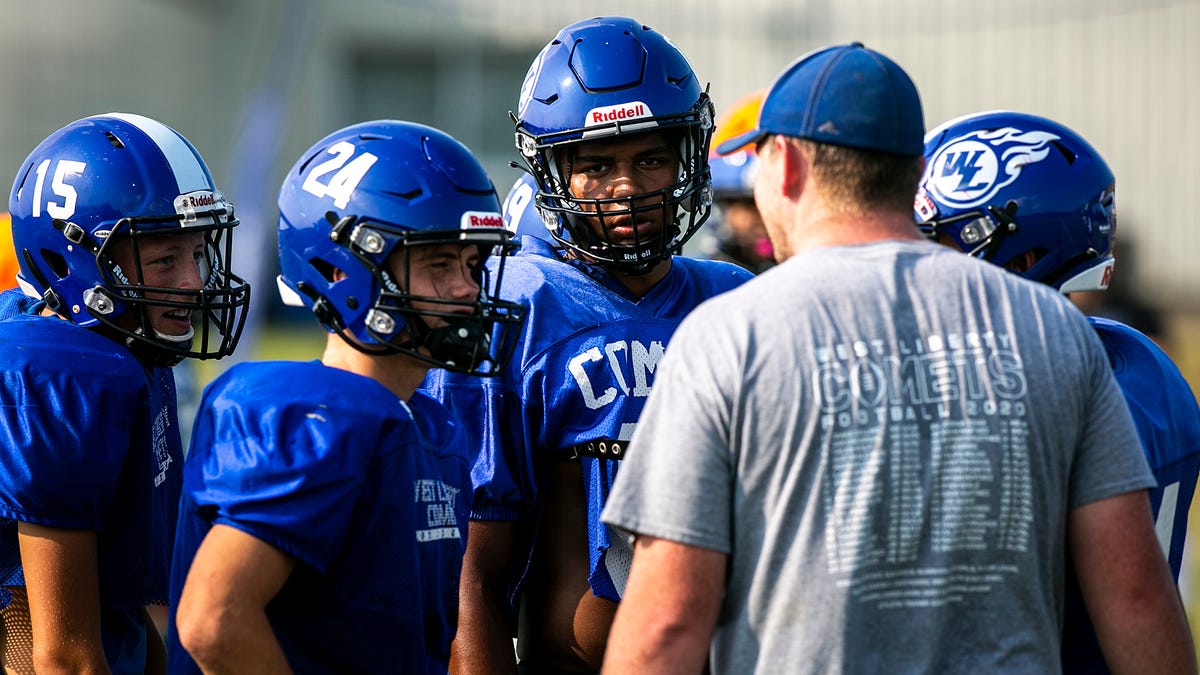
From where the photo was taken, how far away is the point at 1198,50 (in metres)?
23.8

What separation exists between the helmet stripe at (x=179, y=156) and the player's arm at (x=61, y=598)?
36.0 inches

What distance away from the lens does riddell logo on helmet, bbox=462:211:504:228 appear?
2.80 meters

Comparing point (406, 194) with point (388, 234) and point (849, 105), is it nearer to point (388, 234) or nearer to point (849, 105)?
point (388, 234)

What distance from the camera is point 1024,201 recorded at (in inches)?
125

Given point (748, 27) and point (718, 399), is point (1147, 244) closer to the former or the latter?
point (748, 27)

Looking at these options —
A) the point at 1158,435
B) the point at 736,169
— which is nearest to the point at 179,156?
the point at 1158,435

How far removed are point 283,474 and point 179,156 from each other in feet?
4.33

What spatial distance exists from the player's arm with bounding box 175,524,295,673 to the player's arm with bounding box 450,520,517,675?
846mm

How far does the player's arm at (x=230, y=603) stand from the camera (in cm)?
233

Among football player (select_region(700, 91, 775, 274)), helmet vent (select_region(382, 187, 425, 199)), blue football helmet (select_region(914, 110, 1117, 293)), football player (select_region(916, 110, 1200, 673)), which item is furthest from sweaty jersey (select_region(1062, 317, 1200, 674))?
football player (select_region(700, 91, 775, 274))

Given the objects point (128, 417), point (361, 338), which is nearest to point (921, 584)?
point (361, 338)

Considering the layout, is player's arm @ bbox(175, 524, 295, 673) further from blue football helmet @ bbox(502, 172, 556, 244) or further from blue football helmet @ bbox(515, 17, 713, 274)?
blue football helmet @ bbox(502, 172, 556, 244)

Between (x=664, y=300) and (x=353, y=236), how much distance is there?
94 centimetres

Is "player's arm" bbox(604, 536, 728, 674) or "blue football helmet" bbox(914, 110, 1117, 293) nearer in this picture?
"player's arm" bbox(604, 536, 728, 674)
